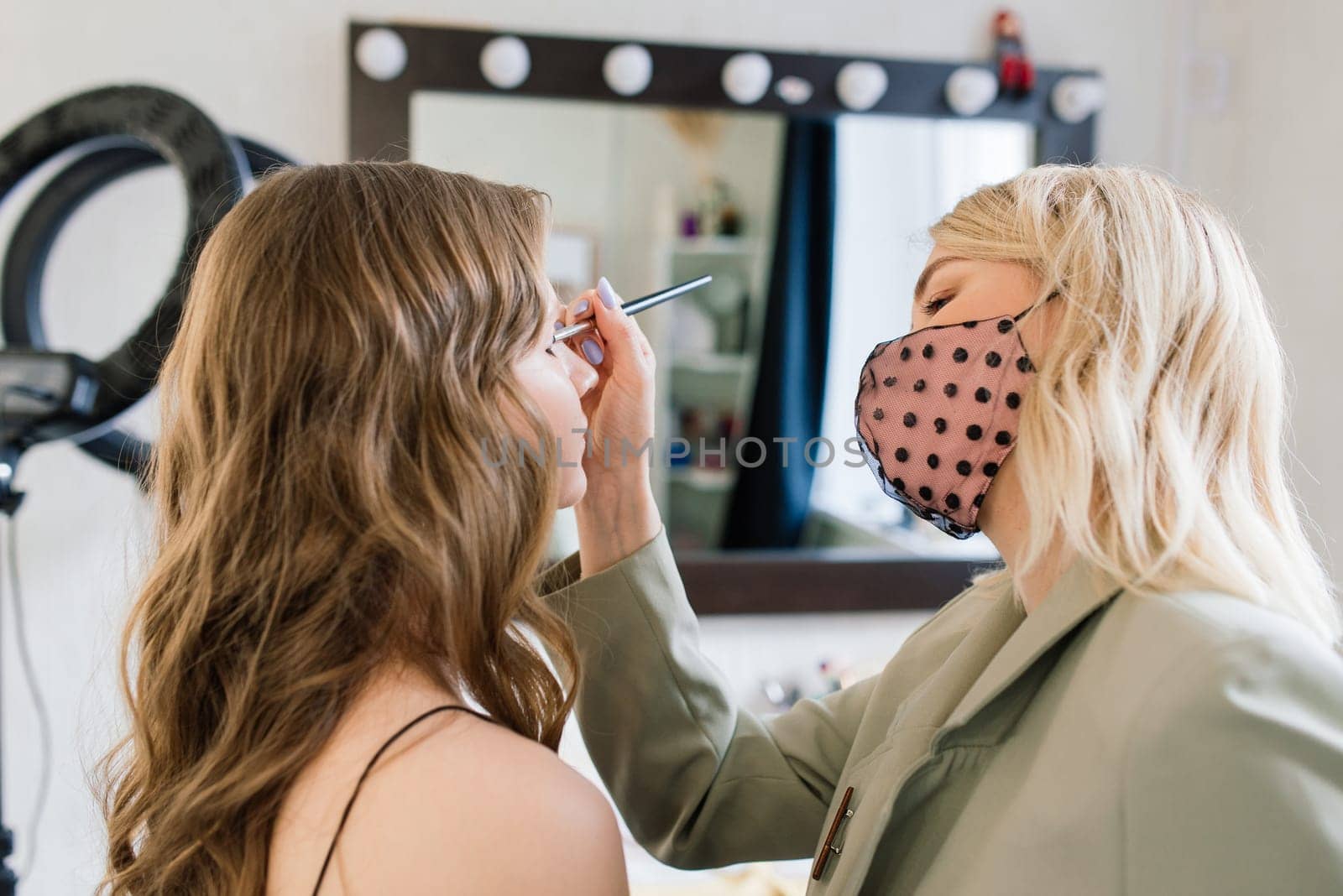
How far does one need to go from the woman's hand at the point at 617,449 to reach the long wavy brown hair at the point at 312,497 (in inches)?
8.5

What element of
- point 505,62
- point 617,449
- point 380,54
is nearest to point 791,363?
point 505,62

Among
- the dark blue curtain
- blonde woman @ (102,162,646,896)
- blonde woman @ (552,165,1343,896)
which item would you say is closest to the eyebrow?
blonde woman @ (552,165,1343,896)

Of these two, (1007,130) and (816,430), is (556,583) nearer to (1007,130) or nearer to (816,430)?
(816,430)

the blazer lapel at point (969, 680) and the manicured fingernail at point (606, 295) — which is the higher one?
the manicured fingernail at point (606, 295)

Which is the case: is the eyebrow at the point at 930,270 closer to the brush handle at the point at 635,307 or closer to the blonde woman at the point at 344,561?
the brush handle at the point at 635,307

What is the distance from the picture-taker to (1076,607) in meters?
0.67

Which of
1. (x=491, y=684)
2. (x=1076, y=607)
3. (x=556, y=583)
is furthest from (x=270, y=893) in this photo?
(x=1076, y=607)

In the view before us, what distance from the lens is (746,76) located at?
5.77 ft

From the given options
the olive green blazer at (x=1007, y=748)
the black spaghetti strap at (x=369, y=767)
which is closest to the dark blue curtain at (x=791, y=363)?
the olive green blazer at (x=1007, y=748)

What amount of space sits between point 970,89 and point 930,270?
1.14m

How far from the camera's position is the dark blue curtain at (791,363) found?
1974 mm

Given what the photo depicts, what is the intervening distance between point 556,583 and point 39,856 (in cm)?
135

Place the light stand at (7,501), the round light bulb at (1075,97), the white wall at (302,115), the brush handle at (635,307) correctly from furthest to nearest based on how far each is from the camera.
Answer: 1. the round light bulb at (1075,97)
2. the white wall at (302,115)
3. the light stand at (7,501)
4. the brush handle at (635,307)

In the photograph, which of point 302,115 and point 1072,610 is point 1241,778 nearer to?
point 1072,610
